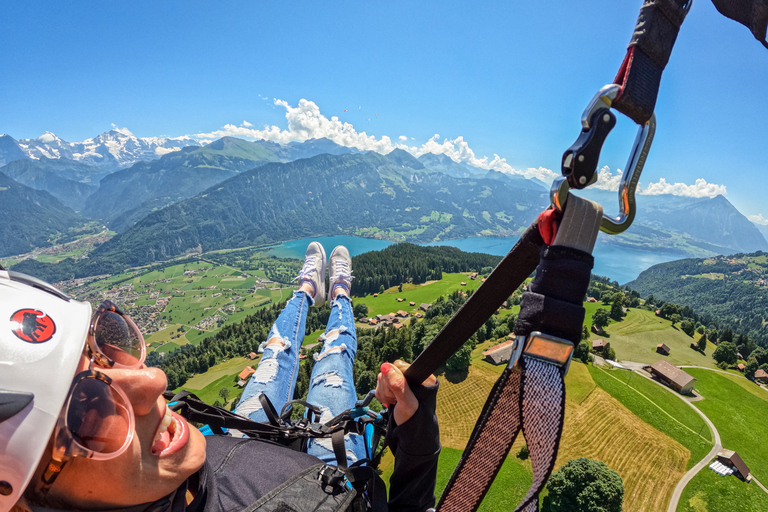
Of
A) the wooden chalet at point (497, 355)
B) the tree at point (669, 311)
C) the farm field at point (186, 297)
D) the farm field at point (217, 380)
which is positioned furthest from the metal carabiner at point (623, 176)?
the farm field at point (186, 297)

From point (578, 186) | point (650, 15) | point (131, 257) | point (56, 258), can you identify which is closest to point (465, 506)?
point (578, 186)

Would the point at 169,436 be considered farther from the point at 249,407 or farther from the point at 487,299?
the point at 249,407

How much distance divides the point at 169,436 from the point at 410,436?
1683 millimetres

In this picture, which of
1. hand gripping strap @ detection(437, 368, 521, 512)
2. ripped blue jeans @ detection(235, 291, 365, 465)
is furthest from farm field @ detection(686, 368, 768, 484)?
hand gripping strap @ detection(437, 368, 521, 512)

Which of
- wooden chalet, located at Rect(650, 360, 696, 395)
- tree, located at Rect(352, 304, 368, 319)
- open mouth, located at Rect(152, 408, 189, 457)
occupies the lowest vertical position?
tree, located at Rect(352, 304, 368, 319)

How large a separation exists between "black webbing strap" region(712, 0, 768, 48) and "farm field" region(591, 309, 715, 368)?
48.0m

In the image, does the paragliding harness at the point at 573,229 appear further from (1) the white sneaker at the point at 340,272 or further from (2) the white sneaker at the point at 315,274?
(2) the white sneaker at the point at 315,274

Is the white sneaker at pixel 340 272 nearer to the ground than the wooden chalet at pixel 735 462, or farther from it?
farther from it

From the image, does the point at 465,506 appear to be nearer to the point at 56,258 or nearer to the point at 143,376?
the point at 143,376

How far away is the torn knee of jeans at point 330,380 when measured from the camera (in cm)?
631

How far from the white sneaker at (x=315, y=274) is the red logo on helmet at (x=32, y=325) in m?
10.8

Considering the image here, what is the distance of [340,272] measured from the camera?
13.6 metres

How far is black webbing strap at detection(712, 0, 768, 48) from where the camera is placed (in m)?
1.28

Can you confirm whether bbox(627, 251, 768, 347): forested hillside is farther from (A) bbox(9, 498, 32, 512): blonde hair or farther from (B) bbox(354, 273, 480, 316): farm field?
(A) bbox(9, 498, 32, 512): blonde hair
